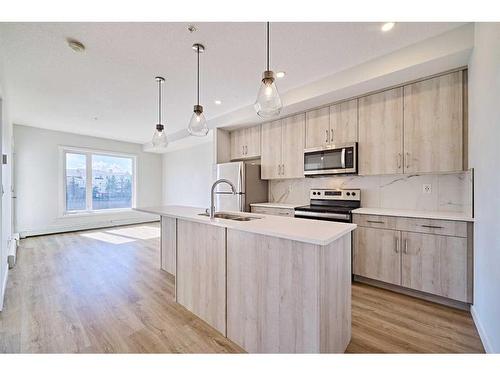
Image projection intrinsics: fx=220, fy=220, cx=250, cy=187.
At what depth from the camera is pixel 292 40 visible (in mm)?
2057

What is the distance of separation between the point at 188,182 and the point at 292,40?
17.2 feet

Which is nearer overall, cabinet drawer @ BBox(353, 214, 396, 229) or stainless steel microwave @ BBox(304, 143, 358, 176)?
cabinet drawer @ BBox(353, 214, 396, 229)

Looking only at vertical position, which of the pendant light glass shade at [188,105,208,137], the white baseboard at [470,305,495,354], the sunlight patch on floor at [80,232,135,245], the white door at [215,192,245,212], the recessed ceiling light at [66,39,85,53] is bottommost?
the sunlight patch on floor at [80,232,135,245]

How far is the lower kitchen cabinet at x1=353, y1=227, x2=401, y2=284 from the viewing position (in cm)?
237

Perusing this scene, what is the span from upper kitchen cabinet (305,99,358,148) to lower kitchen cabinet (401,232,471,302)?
55.5 inches

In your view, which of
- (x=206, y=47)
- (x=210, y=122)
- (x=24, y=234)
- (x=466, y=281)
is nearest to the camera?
(x=466, y=281)

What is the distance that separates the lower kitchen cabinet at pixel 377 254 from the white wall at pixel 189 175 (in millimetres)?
3960

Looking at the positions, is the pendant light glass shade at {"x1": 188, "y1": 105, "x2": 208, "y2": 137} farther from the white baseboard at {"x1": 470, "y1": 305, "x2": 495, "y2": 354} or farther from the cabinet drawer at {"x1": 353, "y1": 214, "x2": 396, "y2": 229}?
the white baseboard at {"x1": 470, "y1": 305, "x2": 495, "y2": 354}

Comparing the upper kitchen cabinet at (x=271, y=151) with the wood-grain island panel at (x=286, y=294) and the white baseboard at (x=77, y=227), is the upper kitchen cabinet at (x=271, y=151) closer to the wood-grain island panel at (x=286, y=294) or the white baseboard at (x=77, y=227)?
the wood-grain island panel at (x=286, y=294)

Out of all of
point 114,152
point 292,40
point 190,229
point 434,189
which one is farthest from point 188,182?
point 434,189

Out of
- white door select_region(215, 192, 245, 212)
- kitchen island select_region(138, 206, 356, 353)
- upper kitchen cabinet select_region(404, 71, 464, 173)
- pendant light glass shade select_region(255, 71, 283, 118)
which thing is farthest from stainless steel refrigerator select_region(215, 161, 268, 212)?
upper kitchen cabinet select_region(404, 71, 464, 173)

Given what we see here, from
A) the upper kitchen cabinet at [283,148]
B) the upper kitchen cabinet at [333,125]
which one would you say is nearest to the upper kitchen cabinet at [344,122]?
the upper kitchen cabinet at [333,125]

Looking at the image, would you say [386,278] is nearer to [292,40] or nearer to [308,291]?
[308,291]

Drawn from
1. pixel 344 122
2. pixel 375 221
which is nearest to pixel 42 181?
pixel 344 122
